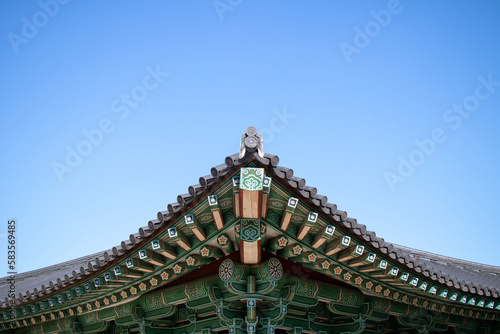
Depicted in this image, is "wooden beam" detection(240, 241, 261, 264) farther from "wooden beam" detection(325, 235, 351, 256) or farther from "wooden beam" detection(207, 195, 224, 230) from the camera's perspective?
"wooden beam" detection(325, 235, 351, 256)

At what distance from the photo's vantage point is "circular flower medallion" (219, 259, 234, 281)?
23.1 ft

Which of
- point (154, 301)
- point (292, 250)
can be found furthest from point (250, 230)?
point (154, 301)

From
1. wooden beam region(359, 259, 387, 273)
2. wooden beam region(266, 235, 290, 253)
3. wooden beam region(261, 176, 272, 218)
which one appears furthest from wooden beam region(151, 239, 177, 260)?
wooden beam region(359, 259, 387, 273)

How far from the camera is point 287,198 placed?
21.2 feet

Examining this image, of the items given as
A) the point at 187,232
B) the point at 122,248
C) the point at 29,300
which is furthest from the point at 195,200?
the point at 29,300

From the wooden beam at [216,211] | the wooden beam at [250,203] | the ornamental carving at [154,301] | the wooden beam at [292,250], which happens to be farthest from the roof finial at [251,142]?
the ornamental carving at [154,301]

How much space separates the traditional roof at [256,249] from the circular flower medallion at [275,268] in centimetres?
16

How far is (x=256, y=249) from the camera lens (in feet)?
22.0

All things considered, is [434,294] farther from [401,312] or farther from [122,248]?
[122,248]

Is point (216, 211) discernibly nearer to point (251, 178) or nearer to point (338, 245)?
point (251, 178)

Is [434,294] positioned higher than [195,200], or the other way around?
[195,200]

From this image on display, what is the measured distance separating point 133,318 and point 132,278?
1227 millimetres

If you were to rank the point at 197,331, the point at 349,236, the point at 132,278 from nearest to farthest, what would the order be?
the point at 349,236
the point at 132,278
the point at 197,331

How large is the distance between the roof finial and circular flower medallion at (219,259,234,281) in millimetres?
2007
